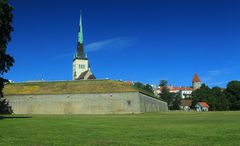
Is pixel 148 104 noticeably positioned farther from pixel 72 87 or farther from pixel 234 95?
pixel 234 95

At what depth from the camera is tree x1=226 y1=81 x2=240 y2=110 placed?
4707 inches

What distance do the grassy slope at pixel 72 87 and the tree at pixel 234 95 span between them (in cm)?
4869

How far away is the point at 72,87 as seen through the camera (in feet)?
276

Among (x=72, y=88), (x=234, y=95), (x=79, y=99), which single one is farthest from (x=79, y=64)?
(x=79, y=99)

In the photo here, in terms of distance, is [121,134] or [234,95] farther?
[234,95]

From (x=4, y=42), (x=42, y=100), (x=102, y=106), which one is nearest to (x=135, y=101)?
(x=102, y=106)

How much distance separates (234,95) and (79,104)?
2368 inches

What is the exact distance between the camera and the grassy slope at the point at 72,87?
82.4 m

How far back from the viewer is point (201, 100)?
137000 millimetres

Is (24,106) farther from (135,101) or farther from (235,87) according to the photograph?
(235,87)

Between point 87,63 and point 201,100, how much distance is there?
52.1 meters

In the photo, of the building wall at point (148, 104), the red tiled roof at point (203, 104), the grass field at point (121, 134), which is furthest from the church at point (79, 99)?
the grass field at point (121, 134)

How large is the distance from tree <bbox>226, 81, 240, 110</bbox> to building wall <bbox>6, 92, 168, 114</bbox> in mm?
48599

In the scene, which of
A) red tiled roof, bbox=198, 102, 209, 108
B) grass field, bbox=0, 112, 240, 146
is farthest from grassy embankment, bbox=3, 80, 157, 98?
grass field, bbox=0, 112, 240, 146
